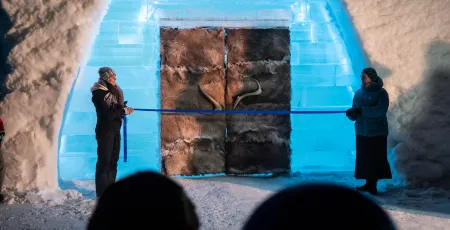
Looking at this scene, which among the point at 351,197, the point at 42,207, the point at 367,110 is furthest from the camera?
the point at 367,110

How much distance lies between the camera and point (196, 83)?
5734mm

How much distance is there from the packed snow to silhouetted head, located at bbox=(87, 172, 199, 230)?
2773 millimetres

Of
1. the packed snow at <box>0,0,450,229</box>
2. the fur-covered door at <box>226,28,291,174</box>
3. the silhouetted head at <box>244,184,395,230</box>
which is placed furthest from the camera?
the fur-covered door at <box>226,28,291,174</box>

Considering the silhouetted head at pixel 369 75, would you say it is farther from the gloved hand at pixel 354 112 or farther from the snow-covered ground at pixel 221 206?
the snow-covered ground at pixel 221 206

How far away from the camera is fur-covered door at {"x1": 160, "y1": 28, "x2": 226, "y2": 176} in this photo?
5.69 m

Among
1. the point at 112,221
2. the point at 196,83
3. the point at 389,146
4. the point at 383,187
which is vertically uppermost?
the point at 196,83

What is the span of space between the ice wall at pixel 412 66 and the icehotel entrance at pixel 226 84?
294mm

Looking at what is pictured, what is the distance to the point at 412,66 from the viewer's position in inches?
205

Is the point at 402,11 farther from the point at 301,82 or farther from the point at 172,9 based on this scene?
the point at 172,9

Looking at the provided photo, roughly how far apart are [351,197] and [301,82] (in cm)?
564

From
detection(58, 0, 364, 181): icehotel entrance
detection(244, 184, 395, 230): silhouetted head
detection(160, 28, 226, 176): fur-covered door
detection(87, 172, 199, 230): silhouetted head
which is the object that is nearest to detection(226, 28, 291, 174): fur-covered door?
detection(58, 0, 364, 181): icehotel entrance

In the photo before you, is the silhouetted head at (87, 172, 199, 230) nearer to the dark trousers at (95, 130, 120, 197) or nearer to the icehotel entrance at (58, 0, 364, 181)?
the dark trousers at (95, 130, 120, 197)

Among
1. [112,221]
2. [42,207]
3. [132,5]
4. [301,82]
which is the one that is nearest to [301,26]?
[301,82]

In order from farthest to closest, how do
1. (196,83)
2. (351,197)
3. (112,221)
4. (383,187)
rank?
(196,83)
(383,187)
(112,221)
(351,197)
